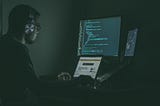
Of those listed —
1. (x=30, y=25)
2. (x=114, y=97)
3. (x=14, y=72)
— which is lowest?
(x=114, y=97)

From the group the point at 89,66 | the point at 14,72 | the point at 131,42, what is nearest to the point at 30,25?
the point at 14,72

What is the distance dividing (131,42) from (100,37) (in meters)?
0.47

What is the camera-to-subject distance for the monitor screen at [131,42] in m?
2.78

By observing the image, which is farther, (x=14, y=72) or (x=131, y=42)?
(x=131, y=42)

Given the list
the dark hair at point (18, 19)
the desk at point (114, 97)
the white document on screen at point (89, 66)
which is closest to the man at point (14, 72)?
the dark hair at point (18, 19)

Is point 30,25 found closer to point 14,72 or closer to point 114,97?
point 14,72

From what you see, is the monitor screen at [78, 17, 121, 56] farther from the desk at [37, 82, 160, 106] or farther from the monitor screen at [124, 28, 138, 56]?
the desk at [37, 82, 160, 106]

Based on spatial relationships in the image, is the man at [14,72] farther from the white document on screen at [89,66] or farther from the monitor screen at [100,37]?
the monitor screen at [100,37]

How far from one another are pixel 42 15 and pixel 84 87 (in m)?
1.65

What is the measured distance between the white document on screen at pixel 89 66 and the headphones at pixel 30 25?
0.58 m

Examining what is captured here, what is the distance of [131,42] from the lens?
2850mm

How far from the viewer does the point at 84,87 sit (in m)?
2.45

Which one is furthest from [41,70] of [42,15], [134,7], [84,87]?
[84,87]

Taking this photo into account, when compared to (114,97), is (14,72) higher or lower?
higher
